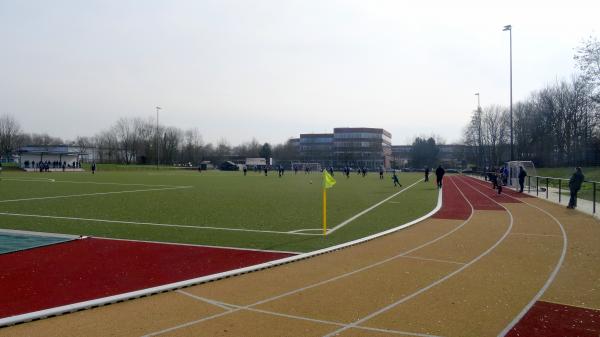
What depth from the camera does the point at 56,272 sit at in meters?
7.86

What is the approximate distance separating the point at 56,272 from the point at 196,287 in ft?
9.26

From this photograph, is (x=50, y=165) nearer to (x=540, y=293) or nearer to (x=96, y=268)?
(x=96, y=268)

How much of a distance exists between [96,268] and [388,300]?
5257mm

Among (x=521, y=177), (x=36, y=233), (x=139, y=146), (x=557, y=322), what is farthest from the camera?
(x=139, y=146)

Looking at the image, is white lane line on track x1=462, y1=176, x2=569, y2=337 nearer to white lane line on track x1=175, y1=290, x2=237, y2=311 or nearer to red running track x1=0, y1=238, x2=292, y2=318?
white lane line on track x1=175, y1=290, x2=237, y2=311

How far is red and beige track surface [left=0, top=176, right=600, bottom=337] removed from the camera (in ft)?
17.2

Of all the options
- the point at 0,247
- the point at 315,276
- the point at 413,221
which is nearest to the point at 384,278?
the point at 315,276

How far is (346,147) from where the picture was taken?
14038 centimetres

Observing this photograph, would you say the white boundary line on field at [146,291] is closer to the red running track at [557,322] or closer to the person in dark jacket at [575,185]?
the red running track at [557,322]

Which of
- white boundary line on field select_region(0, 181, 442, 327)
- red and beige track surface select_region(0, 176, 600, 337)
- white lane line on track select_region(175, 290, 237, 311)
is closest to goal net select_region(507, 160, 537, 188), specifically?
red and beige track surface select_region(0, 176, 600, 337)

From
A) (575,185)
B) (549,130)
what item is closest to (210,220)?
(575,185)

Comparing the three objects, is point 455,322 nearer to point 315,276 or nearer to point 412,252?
point 315,276

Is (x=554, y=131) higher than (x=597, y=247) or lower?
higher

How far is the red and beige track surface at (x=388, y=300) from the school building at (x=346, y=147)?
123118 mm
